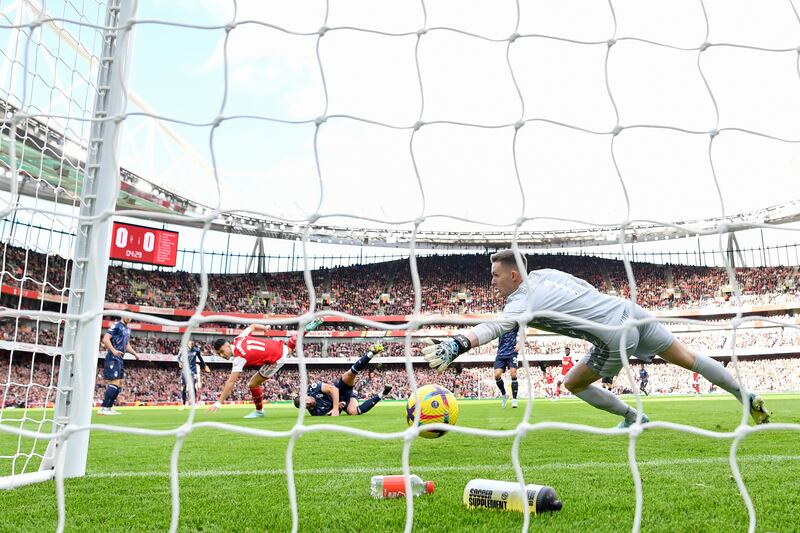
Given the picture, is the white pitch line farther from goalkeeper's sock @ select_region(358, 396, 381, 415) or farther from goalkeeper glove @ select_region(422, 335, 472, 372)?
goalkeeper's sock @ select_region(358, 396, 381, 415)

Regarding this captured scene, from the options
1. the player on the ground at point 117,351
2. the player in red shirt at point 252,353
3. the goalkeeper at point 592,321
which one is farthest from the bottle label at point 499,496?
the player on the ground at point 117,351

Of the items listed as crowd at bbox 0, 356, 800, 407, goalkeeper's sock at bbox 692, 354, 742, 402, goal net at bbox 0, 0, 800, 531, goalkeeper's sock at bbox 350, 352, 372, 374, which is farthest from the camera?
crowd at bbox 0, 356, 800, 407

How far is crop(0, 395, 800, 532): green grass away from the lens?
2.48m

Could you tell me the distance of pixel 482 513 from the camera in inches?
104

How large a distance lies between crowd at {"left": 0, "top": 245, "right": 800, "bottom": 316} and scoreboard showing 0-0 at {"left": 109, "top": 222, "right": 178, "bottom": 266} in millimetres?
7557

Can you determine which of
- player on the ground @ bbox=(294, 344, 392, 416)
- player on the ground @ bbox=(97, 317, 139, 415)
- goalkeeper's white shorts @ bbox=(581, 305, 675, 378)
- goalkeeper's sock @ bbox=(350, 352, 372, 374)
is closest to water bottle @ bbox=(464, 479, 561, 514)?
goalkeeper's white shorts @ bbox=(581, 305, 675, 378)

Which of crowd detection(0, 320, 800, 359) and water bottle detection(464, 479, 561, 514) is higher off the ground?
crowd detection(0, 320, 800, 359)

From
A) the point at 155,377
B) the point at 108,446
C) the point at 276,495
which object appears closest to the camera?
the point at 276,495

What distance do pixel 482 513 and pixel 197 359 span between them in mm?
14227

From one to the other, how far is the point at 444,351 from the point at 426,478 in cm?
101

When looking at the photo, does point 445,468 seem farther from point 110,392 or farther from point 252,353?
point 110,392

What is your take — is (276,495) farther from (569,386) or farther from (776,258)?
(776,258)

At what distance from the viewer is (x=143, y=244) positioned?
28031 millimetres

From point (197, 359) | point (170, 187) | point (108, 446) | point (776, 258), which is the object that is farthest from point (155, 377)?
point (776, 258)
